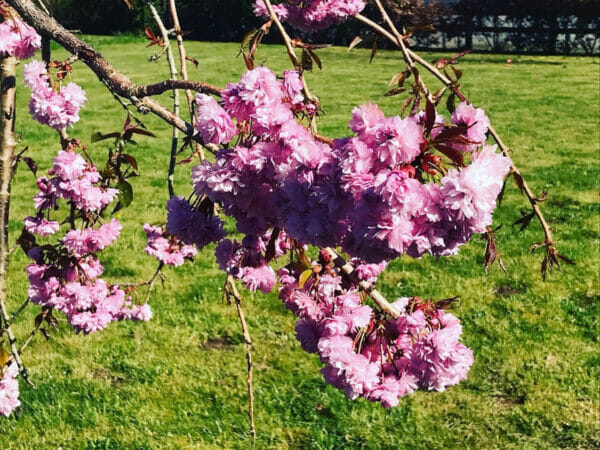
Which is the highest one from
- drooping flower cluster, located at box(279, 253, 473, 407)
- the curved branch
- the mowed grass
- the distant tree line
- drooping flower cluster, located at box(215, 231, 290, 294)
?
the distant tree line

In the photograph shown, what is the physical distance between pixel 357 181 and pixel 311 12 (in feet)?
4.55

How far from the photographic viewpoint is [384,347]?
1382 mm

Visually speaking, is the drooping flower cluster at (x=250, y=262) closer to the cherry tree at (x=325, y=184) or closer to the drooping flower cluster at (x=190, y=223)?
Result: the cherry tree at (x=325, y=184)

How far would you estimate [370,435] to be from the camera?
336cm

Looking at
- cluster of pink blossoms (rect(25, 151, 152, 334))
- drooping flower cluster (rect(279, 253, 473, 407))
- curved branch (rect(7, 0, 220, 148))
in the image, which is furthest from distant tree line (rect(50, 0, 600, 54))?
drooping flower cluster (rect(279, 253, 473, 407))

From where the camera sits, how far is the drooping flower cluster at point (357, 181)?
2.96 feet

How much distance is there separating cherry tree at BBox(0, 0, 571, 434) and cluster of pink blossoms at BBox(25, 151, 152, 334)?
23 mm

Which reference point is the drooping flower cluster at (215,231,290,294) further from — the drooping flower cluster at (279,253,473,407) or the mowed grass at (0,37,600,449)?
the mowed grass at (0,37,600,449)

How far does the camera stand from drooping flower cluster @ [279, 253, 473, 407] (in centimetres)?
134

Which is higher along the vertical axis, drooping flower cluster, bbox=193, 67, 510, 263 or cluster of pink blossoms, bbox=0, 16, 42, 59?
cluster of pink blossoms, bbox=0, 16, 42, 59

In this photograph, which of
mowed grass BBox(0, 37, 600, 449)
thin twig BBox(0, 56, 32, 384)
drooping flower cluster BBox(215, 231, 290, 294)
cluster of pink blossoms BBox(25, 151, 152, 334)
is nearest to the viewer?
drooping flower cluster BBox(215, 231, 290, 294)

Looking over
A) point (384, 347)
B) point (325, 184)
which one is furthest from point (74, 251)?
point (325, 184)

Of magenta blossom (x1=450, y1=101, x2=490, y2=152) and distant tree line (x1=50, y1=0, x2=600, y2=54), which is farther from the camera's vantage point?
distant tree line (x1=50, y1=0, x2=600, y2=54)

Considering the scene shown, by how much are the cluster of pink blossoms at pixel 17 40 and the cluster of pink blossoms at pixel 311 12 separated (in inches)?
30.7
